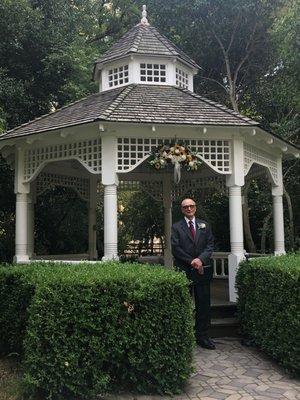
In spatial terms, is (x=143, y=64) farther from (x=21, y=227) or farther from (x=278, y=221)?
(x=278, y=221)

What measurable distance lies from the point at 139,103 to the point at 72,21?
22.4 ft

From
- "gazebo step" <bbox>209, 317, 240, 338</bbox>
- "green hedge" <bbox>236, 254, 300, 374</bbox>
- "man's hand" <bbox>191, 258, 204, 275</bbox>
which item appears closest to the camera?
"green hedge" <bbox>236, 254, 300, 374</bbox>

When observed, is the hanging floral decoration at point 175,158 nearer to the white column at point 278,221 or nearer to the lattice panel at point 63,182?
the white column at point 278,221

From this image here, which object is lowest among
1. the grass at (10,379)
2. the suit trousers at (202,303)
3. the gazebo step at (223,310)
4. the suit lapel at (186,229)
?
the grass at (10,379)

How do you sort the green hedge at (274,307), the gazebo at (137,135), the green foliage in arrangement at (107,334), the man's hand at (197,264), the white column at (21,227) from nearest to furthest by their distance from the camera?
the green foliage in arrangement at (107,334) → the green hedge at (274,307) → the man's hand at (197,264) → the gazebo at (137,135) → the white column at (21,227)

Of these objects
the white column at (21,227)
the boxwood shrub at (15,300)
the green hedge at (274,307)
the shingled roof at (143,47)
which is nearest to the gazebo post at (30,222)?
the white column at (21,227)

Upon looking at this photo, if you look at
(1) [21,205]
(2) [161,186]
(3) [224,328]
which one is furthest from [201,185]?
(3) [224,328]

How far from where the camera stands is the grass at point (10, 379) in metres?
4.54

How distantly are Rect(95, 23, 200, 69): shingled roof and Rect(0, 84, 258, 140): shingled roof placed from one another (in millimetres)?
794

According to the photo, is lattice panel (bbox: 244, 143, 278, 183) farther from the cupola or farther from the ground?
the ground

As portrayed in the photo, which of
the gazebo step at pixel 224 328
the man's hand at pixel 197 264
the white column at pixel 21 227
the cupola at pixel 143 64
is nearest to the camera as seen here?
the man's hand at pixel 197 264

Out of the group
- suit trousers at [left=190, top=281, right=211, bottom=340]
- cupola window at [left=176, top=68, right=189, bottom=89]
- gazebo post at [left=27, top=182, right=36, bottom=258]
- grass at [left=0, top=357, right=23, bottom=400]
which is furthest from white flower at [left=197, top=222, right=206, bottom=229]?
gazebo post at [left=27, top=182, right=36, bottom=258]

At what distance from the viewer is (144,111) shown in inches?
302

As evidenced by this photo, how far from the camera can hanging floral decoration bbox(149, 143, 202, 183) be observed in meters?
7.49
